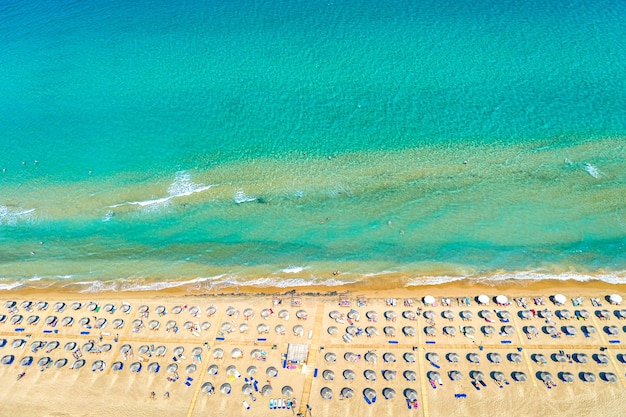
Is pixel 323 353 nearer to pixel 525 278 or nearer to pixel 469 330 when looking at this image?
pixel 469 330

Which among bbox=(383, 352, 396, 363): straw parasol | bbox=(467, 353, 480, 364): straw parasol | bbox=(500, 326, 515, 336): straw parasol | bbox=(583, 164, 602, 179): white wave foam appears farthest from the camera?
bbox=(583, 164, 602, 179): white wave foam

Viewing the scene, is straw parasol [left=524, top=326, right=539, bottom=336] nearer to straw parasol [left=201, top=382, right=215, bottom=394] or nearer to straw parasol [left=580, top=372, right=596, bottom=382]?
straw parasol [left=580, top=372, right=596, bottom=382]

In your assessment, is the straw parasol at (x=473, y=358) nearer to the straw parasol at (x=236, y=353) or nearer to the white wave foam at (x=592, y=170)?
the straw parasol at (x=236, y=353)

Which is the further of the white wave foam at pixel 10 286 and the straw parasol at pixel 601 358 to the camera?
the white wave foam at pixel 10 286

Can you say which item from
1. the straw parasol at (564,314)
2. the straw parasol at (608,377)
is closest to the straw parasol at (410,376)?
the straw parasol at (564,314)

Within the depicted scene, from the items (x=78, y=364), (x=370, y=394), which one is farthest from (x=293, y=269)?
(x=78, y=364)

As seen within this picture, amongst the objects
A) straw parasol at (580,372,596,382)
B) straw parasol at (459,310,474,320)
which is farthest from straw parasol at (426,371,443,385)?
straw parasol at (580,372,596,382)
